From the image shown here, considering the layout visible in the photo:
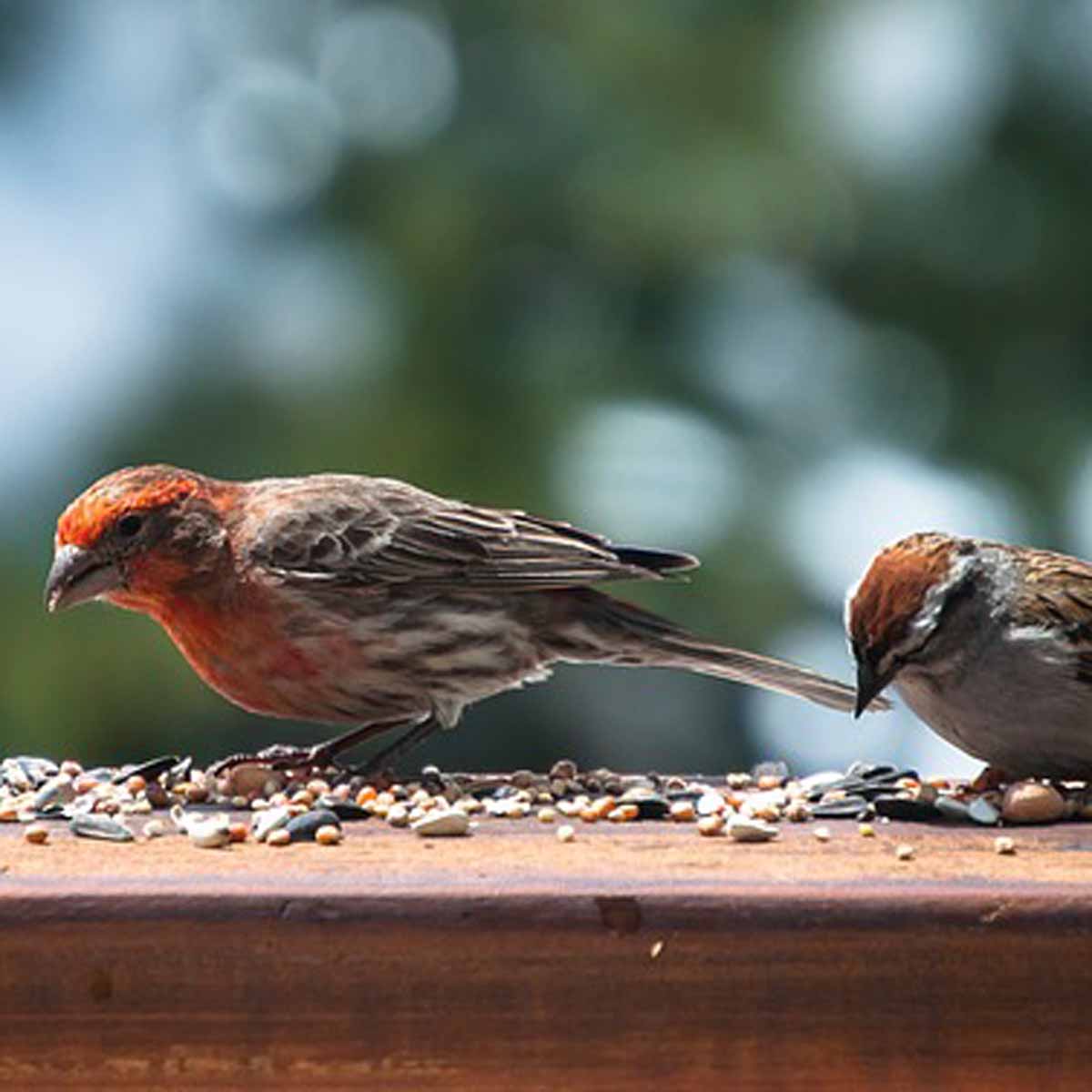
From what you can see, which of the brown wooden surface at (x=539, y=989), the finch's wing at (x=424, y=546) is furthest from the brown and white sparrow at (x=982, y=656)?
the brown wooden surface at (x=539, y=989)

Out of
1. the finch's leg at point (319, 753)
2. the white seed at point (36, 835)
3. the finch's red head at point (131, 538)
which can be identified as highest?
the finch's red head at point (131, 538)

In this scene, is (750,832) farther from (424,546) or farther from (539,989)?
(424,546)

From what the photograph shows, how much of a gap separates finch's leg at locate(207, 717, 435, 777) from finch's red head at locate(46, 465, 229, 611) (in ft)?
1.47

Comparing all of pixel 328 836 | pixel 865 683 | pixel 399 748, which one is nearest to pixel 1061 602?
pixel 865 683

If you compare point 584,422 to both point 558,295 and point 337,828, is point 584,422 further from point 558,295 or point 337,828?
point 337,828

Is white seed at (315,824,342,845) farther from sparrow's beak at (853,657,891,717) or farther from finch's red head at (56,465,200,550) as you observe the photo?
finch's red head at (56,465,200,550)

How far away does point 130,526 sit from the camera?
525 centimetres

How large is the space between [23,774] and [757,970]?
2.06 metres

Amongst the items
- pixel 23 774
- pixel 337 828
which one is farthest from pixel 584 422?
pixel 337 828

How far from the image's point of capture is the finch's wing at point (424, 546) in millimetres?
5422

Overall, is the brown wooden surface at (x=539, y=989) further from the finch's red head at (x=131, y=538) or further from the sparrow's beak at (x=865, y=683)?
the finch's red head at (x=131, y=538)

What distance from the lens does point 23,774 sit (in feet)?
15.5

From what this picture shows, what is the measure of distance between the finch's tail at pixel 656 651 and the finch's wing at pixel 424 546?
12 centimetres

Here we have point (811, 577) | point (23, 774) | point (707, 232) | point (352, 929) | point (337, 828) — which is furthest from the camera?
point (707, 232)
